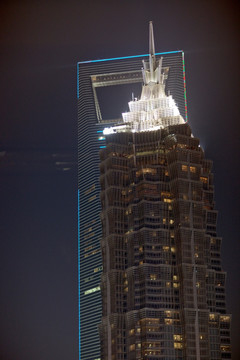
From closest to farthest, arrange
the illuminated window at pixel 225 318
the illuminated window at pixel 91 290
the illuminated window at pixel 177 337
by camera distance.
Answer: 1. the illuminated window at pixel 177 337
2. the illuminated window at pixel 225 318
3. the illuminated window at pixel 91 290

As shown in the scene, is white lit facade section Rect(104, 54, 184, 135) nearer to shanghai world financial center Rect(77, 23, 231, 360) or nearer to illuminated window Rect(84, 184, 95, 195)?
shanghai world financial center Rect(77, 23, 231, 360)

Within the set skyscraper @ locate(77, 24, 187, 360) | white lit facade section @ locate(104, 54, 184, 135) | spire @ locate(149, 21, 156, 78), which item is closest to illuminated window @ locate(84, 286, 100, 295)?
skyscraper @ locate(77, 24, 187, 360)

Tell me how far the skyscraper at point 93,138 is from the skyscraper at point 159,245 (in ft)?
Result: 7.01

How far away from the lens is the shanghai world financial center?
80.3m

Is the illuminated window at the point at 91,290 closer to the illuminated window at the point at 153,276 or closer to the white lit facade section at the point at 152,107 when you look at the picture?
the illuminated window at the point at 153,276

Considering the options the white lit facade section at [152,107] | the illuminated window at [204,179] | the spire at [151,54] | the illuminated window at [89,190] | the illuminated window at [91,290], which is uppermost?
the spire at [151,54]

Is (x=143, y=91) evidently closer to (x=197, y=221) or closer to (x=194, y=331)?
(x=197, y=221)

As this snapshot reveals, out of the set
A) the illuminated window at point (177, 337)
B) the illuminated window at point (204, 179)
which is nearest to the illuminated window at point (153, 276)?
the illuminated window at point (177, 337)

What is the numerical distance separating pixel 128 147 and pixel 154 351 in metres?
22.3

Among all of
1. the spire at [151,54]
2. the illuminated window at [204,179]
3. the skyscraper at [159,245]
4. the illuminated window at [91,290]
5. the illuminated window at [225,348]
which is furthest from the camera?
the illuminated window at [91,290]

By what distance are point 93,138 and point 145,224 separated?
50.2 feet

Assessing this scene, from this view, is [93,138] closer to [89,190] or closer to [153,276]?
[89,190]

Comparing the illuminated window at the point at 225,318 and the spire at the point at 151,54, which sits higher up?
the spire at the point at 151,54

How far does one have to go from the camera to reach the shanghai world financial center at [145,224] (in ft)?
263
